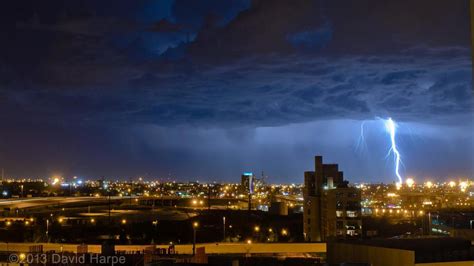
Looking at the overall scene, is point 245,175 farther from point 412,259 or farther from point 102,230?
point 412,259

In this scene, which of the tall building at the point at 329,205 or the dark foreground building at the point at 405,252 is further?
the tall building at the point at 329,205

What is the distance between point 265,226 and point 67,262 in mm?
47455

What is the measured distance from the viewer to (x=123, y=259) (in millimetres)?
17812

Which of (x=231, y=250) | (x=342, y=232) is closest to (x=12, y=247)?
(x=231, y=250)

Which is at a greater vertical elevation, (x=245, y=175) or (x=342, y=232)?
(x=245, y=175)

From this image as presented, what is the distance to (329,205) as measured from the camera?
5350 cm

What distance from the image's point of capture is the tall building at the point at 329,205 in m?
52.0

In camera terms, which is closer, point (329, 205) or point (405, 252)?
point (405, 252)

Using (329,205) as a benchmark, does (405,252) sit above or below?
below

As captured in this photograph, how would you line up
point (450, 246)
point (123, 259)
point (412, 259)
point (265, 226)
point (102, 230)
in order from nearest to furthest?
point (412, 259) < point (123, 259) < point (450, 246) < point (102, 230) < point (265, 226)

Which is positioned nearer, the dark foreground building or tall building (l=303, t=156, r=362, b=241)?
A: the dark foreground building

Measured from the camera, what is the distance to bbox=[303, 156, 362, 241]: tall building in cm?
5197

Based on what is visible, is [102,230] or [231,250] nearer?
[231,250]

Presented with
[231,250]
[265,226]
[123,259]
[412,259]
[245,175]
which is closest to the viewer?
[412,259]
